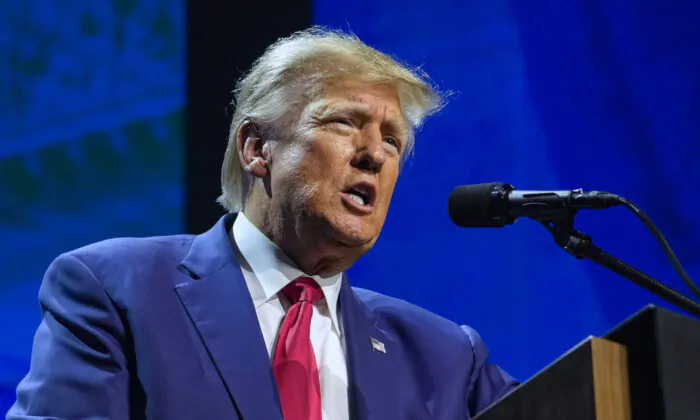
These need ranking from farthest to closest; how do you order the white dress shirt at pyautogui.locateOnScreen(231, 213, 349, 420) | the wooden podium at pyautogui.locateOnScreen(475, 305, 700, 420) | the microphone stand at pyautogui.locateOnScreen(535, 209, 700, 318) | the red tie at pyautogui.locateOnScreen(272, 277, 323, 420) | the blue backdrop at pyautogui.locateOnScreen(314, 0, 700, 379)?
1. the blue backdrop at pyautogui.locateOnScreen(314, 0, 700, 379)
2. the white dress shirt at pyautogui.locateOnScreen(231, 213, 349, 420)
3. the red tie at pyautogui.locateOnScreen(272, 277, 323, 420)
4. the microphone stand at pyautogui.locateOnScreen(535, 209, 700, 318)
5. the wooden podium at pyautogui.locateOnScreen(475, 305, 700, 420)

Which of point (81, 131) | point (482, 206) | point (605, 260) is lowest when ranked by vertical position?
point (605, 260)

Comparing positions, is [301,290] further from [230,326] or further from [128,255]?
[128,255]

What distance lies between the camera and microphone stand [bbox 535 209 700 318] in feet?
4.74

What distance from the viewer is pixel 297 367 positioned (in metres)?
1.77

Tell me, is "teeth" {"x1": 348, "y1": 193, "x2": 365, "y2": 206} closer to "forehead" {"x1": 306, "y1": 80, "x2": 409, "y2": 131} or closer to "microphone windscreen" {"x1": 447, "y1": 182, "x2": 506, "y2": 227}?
"forehead" {"x1": 306, "y1": 80, "x2": 409, "y2": 131}

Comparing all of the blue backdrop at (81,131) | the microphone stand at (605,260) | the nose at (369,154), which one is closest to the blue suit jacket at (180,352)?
the nose at (369,154)

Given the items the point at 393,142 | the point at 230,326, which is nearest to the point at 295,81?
the point at 393,142

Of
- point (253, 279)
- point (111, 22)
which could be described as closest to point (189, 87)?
point (111, 22)

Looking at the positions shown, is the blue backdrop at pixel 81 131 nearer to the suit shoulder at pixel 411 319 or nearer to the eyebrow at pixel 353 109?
the suit shoulder at pixel 411 319

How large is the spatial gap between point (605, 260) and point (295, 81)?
0.87 m

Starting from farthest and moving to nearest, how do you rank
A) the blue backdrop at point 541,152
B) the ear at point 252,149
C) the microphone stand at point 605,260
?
the blue backdrop at point 541,152 → the ear at point 252,149 → the microphone stand at point 605,260

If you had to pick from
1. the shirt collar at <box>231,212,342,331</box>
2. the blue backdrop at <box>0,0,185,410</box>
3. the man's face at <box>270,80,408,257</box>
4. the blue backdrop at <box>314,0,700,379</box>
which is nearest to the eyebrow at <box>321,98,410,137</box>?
the man's face at <box>270,80,408,257</box>

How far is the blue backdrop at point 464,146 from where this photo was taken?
8.13ft

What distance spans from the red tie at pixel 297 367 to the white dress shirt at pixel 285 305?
32mm
